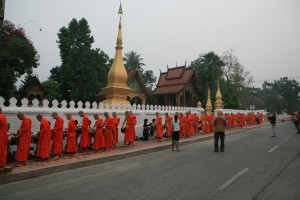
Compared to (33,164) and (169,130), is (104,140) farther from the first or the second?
(169,130)

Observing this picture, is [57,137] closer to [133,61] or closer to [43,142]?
[43,142]

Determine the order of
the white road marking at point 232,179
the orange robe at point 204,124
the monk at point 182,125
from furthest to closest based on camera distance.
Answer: the orange robe at point 204,124, the monk at point 182,125, the white road marking at point 232,179

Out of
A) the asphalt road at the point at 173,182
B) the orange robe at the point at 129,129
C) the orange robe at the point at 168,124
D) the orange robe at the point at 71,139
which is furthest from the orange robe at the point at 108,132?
the orange robe at the point at 168,124

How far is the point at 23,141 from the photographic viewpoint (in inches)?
322

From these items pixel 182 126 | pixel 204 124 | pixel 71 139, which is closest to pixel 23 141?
pixel 71 139

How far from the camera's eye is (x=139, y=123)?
15820 mm

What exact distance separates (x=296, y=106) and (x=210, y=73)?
214ft

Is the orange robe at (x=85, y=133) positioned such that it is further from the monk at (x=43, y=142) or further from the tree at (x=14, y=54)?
the tree at (x=14, y=54)

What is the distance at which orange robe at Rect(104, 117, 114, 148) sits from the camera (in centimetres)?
1165

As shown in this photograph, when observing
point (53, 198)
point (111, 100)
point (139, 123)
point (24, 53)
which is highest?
point (24, 53)

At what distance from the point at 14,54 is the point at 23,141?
16.0 metres

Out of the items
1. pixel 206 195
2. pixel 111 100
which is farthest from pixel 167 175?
pixel 111 100

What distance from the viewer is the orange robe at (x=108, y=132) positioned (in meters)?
11.6

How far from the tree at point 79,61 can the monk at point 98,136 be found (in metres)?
23.0
